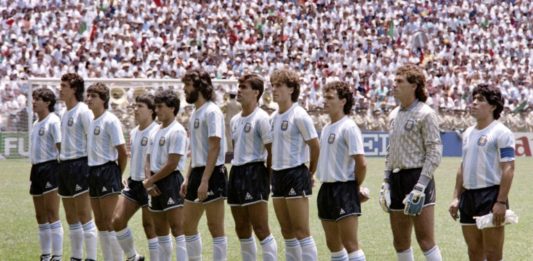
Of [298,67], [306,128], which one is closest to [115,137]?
[306,128]

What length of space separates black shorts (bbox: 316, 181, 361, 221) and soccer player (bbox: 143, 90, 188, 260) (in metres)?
1.79

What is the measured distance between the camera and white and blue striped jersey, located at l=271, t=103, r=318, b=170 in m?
10.2

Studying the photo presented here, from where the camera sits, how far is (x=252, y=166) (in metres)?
10.6

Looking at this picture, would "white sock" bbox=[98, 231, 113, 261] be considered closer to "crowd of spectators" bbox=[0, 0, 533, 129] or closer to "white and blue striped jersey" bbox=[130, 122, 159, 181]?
"white and blue striped jersey" bbox=[130, 122, 159, 181]

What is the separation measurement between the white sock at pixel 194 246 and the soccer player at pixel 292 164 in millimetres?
969

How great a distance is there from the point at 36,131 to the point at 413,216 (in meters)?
5.02

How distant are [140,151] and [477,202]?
3.98 m

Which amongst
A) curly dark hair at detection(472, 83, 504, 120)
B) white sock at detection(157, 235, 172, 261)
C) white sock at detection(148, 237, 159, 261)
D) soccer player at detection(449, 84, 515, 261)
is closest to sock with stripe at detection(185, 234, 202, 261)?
white sock at detection(157, 235, 172, 261)

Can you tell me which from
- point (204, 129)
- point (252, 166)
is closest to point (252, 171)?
point (252, 166)

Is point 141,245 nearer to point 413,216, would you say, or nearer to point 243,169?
point 243,169

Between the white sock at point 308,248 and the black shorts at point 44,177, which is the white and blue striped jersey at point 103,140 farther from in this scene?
the white sock at point 308,248

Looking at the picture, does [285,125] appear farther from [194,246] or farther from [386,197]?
[194,246]

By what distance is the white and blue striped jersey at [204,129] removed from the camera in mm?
10641

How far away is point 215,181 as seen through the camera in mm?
10719
